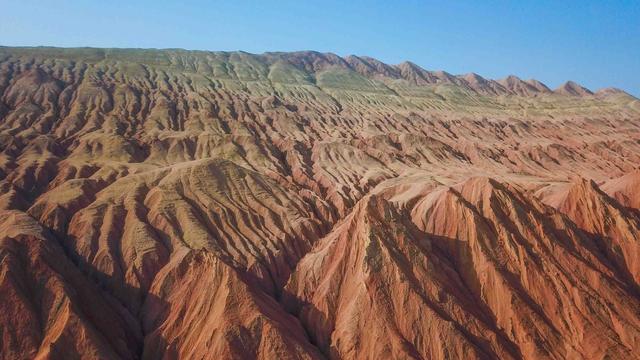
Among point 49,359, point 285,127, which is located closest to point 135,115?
point 285,127

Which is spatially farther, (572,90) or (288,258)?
(572,90)

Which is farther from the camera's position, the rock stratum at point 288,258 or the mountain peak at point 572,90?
the mountain peak at point 572,90

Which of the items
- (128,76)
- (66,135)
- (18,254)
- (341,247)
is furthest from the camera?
(128,76)

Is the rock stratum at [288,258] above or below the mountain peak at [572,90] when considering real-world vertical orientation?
below


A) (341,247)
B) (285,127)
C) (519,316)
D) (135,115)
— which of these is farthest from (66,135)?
(519,316)

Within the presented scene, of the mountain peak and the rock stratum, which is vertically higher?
the mountain peak

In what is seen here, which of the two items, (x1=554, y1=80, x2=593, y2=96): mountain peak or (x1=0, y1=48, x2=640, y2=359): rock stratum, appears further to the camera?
(x1=554, y1=80, x2=593, y2=96): mountain peak

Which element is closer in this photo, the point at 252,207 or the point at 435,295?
the point at 435,295

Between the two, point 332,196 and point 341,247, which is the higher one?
point 341,247

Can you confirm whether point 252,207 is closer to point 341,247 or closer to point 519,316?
point 341,247

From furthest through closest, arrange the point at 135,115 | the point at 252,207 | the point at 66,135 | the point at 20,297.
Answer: the point at 135,115, the point at 66,135, the point at 252,207, the point at 20,297
